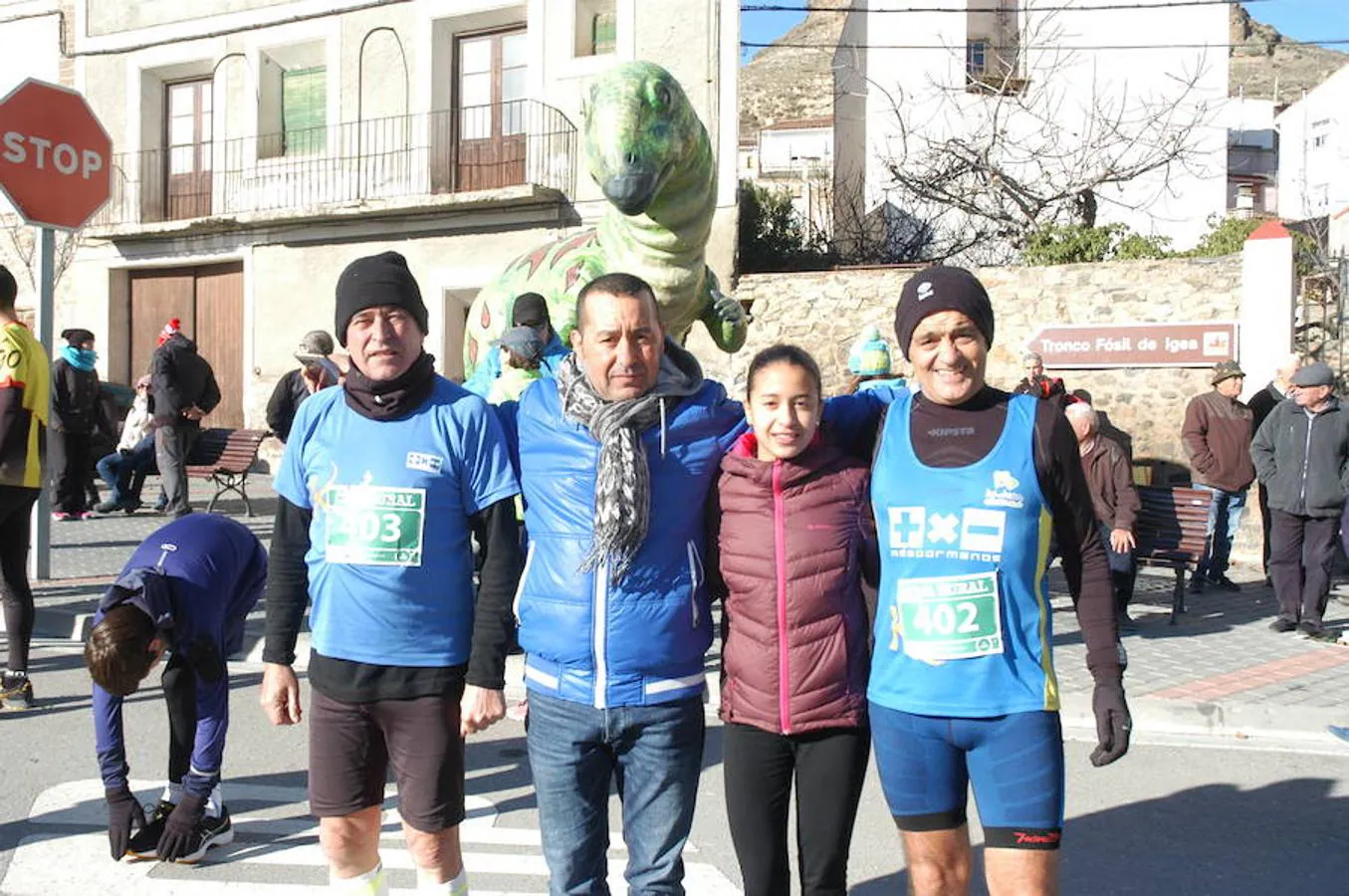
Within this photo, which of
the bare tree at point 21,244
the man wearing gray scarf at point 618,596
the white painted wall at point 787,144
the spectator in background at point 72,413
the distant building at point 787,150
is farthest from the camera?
the white painted wall at point 787,144

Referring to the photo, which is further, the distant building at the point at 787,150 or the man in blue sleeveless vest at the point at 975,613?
the distant building at the point at 787,150

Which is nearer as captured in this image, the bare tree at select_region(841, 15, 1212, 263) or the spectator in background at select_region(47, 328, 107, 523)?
the spectator in background at select_region(47, 328, 107, 523)

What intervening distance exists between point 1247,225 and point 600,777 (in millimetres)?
18919

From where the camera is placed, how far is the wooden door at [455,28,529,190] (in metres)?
16.3

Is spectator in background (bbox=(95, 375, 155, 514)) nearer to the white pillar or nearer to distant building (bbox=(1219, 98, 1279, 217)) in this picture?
the white pillar

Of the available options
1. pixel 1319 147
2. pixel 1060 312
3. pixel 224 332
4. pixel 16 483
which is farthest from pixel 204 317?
pixel 1319 147

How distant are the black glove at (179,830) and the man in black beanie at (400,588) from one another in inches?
43.6

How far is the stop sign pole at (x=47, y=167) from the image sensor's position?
23.8 ft

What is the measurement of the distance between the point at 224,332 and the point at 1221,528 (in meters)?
14.2

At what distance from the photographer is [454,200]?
51.5ft

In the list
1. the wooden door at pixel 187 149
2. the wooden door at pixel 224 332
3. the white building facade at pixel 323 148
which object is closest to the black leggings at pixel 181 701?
the white building facade at pixel 323 148

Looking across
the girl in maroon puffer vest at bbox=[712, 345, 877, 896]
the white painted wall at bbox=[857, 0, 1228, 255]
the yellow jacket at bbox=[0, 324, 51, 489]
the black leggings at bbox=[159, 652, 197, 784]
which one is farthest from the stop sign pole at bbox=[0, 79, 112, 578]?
the white painted wall at bbox=[857, 0, 1228, 255]

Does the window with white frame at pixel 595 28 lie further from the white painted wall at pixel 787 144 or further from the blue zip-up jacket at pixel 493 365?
the white painted wall at pixel 787 144

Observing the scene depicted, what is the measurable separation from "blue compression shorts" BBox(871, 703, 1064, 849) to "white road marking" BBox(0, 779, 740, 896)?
3.97ft
